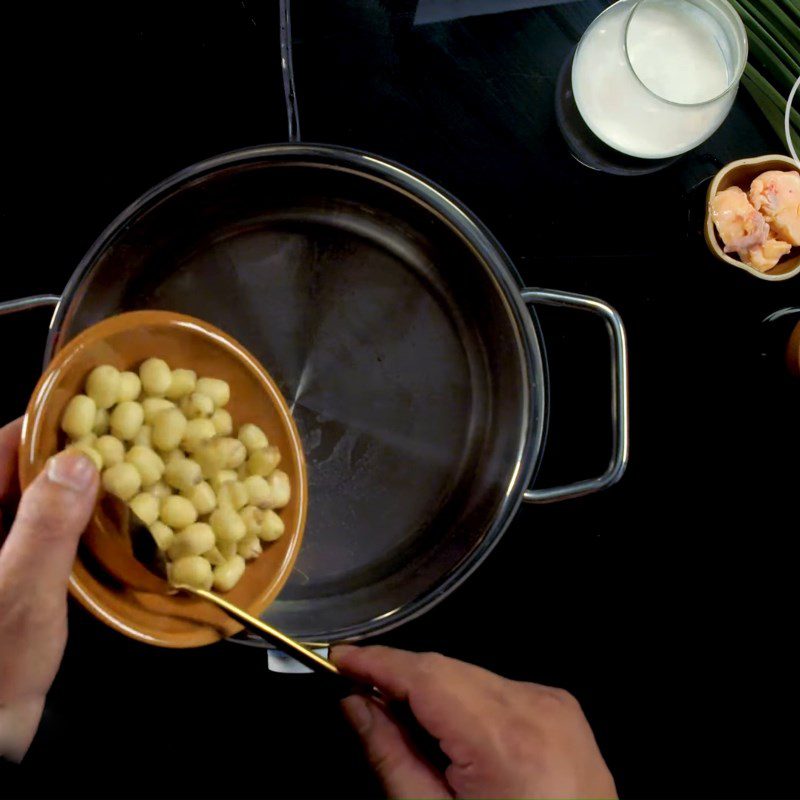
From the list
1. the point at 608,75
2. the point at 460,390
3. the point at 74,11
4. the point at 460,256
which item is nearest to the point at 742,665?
the point at 460,390

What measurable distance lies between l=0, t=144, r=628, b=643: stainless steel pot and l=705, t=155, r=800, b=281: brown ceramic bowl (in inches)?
8.4

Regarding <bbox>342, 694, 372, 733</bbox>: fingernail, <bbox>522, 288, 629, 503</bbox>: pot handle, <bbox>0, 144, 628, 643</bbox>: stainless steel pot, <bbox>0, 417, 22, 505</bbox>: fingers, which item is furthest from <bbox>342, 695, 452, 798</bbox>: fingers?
<bbox>0, 417, 22, 505</bbox>: fingers

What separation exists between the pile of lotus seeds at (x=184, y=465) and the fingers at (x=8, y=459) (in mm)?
108

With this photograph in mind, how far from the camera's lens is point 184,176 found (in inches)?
30.1

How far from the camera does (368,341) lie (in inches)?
34.1

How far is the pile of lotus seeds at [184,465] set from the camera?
0.63m

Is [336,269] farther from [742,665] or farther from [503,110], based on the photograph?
[742,665]

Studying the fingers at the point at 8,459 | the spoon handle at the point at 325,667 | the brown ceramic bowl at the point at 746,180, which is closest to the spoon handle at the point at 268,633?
the spoon handle at the point at 325,667

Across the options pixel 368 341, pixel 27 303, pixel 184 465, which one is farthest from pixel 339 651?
pixel 27 303

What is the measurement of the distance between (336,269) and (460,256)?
147 millimetres

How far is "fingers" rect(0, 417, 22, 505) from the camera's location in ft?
2.28

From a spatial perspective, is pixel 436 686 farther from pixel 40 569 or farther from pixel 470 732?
pixel 40 569

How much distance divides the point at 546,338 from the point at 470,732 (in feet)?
1.43

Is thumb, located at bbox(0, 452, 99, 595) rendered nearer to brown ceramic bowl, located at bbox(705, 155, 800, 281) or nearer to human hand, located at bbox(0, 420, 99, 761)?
human hand, located at bbox(0, 420, 99, 761)
